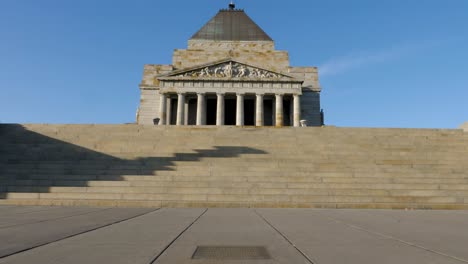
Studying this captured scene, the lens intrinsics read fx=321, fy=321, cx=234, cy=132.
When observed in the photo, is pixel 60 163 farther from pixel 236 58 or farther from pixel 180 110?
pixel 236 58

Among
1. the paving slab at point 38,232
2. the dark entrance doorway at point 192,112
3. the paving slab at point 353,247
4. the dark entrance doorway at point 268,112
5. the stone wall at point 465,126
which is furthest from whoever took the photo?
the dark entrance doorway at point 268,112

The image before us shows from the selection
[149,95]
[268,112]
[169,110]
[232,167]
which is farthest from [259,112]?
[232,167]

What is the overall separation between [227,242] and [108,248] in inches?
65.4

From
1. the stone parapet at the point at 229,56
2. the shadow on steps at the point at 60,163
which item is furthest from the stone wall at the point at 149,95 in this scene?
the shadow on steps at the point at 60,163

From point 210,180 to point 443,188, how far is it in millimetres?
9774

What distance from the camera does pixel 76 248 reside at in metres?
4.22

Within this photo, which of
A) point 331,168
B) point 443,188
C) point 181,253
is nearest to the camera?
point 181,253

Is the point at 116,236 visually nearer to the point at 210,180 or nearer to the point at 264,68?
the point at 210,180

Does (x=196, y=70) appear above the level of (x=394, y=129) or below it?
above

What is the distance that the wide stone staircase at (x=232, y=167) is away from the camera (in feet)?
40.3

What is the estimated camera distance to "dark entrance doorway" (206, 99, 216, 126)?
159 feet

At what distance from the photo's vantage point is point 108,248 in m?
4.25

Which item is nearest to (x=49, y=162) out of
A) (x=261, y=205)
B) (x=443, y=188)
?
(x=261, y=205)

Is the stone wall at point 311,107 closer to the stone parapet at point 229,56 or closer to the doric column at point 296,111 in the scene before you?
the doric column at point 296,111
